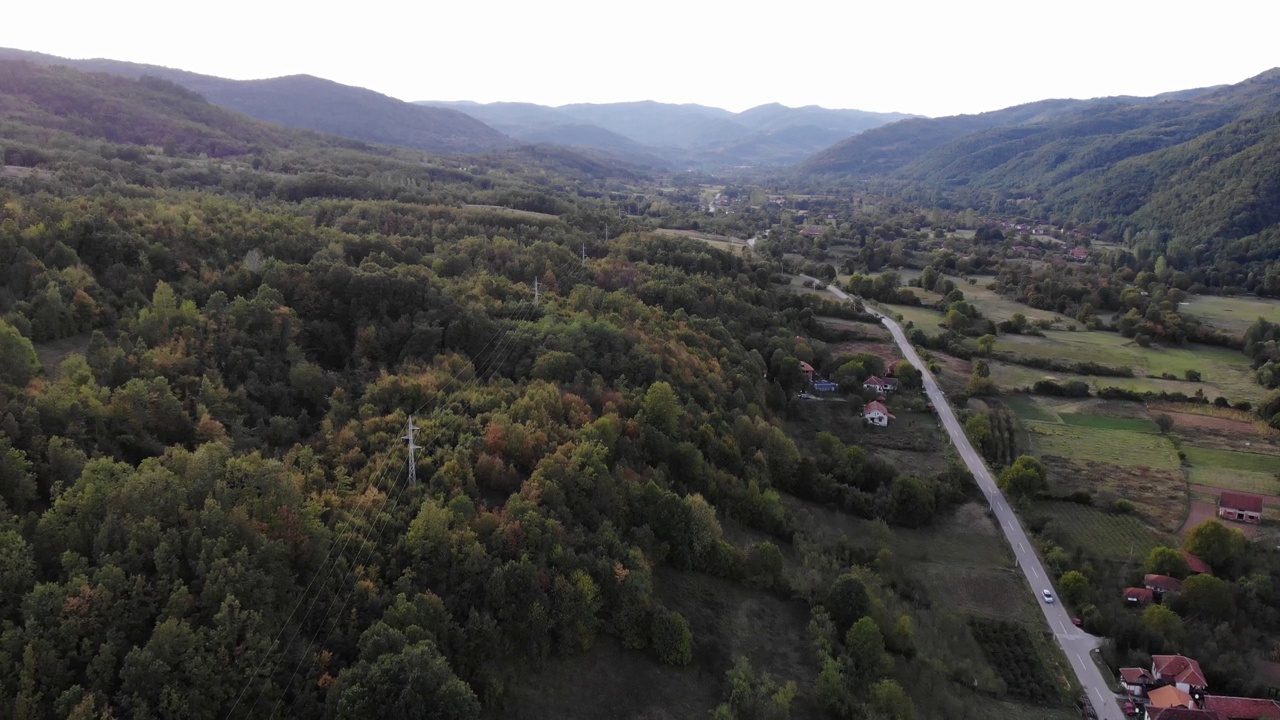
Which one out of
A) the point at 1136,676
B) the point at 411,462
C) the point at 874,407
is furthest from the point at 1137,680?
the point at 411,462

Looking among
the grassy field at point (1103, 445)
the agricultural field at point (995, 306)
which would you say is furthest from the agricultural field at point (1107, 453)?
the agricultural field at point (995, 306)

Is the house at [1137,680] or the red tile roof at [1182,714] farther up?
the red tile roof at [1182,714]

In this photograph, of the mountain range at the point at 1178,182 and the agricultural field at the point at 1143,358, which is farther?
the mountain range at the point at 1178,182

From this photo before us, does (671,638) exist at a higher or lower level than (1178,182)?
lower

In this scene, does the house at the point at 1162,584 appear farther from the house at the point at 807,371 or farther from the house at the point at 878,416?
the house at the point at 807,371

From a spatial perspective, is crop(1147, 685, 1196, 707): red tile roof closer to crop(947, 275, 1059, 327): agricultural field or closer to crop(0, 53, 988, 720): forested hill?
crop(0, 53, 988, 720): forested hill

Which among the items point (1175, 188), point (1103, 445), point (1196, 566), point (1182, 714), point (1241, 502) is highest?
point (1175, 188)

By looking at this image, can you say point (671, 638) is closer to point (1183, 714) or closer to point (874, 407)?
point (1183, 714)
